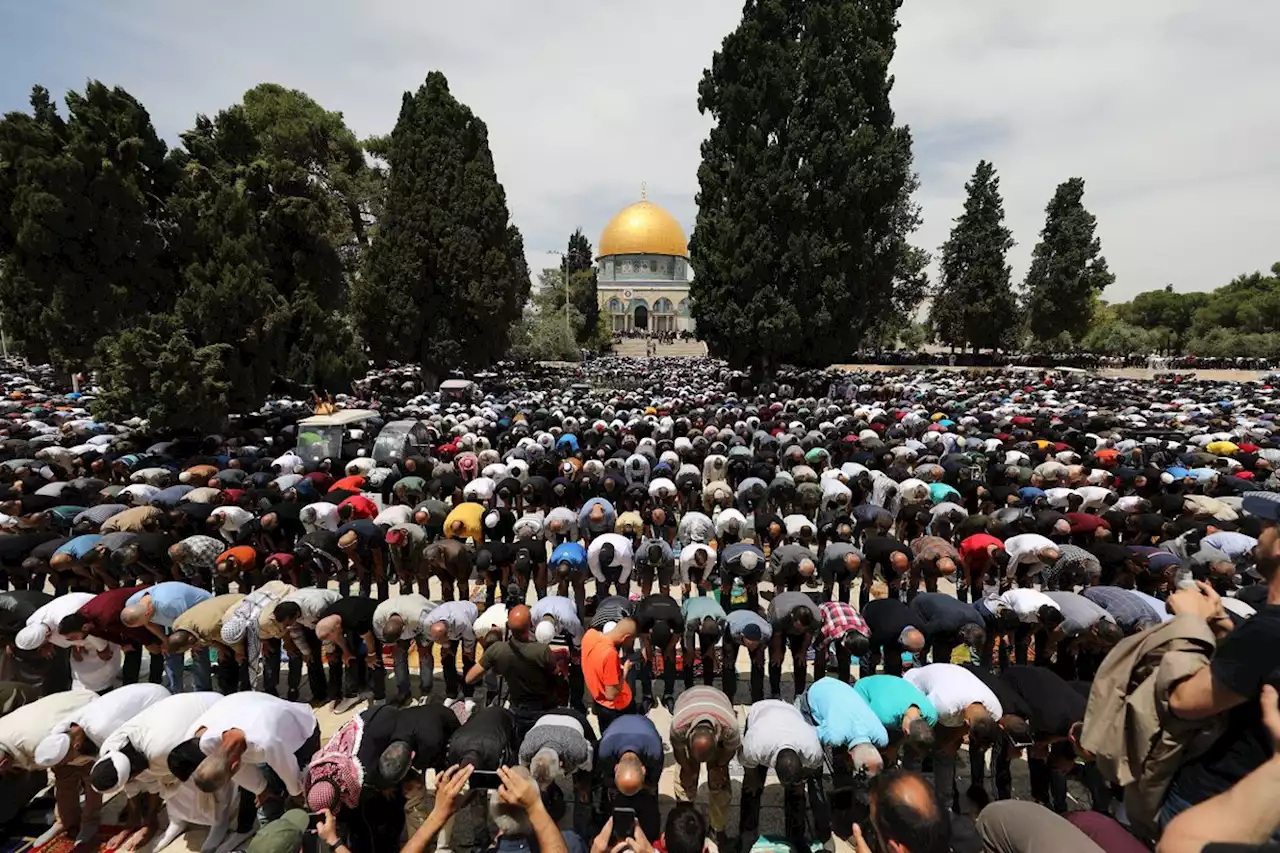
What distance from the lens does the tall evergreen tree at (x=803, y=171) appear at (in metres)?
23.8

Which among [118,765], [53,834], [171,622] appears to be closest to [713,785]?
[118,765]

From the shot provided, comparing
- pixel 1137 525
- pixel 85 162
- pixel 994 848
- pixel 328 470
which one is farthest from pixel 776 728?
pixel 85 162

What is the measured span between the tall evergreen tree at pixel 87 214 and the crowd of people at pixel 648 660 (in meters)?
6.33

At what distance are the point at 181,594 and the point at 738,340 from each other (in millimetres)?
22212

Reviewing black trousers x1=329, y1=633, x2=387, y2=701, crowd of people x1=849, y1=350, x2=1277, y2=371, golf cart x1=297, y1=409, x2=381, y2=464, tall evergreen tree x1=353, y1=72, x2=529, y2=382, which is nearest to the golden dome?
crowd of people x1=849, y1=350, x2=1277, y2=371

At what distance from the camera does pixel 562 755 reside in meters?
3.81

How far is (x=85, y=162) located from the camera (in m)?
14.5

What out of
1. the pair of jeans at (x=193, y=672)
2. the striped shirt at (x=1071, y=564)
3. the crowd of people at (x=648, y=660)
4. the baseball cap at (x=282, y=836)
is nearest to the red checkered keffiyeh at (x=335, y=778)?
the crowd of people at (x=648, y=660)

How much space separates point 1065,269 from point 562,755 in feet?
158

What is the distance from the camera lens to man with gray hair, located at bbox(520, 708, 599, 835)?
3.66 meters

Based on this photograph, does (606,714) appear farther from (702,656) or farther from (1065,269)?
(1065,269)

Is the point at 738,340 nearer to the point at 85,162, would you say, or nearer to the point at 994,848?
the point at 85,162

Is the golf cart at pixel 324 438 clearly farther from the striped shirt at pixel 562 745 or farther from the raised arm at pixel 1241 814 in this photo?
the raised arm at pixel 1241 814

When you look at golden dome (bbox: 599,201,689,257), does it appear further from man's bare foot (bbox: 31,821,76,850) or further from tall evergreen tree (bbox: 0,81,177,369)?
man's bare foot (bbox: 31,821,76,850)
